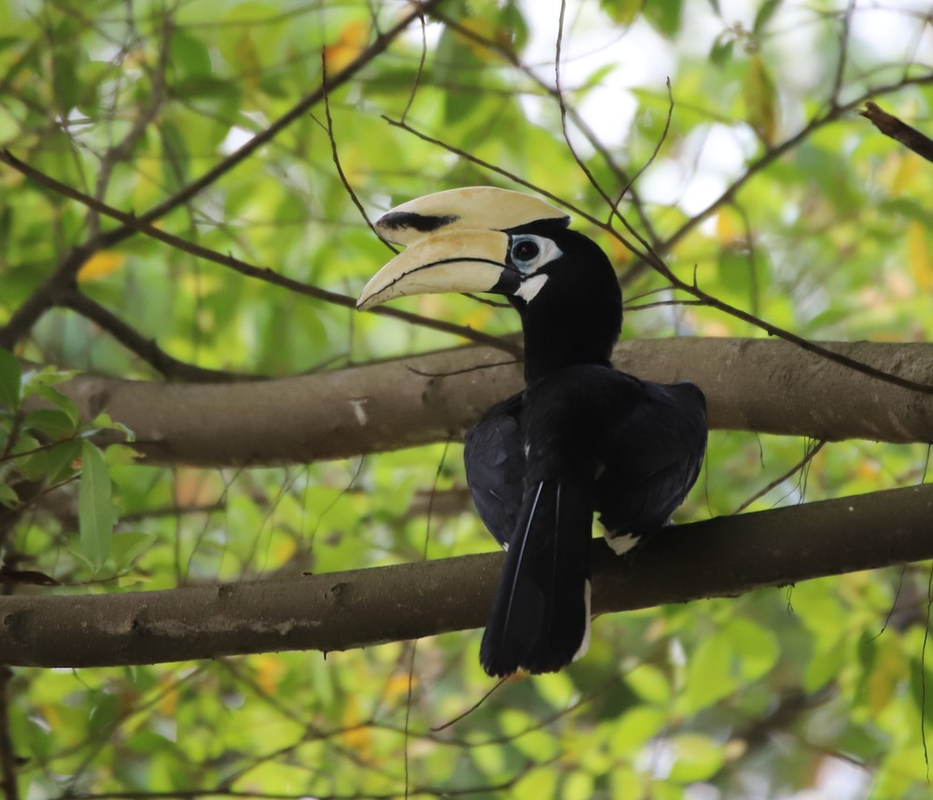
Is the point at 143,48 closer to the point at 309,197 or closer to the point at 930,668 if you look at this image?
the point at 309,197

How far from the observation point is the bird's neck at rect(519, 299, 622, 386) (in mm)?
2230

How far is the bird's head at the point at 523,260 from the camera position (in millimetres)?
2240

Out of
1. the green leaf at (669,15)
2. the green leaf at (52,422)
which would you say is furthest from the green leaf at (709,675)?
the green leaf at (52,422)

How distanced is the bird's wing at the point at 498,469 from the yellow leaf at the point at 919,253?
2104 millimetres

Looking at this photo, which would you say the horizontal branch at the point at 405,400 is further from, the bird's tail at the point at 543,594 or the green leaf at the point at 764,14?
the green leaf at the point at 764,14

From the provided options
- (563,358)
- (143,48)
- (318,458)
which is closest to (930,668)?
(563,358)

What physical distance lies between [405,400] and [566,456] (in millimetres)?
814

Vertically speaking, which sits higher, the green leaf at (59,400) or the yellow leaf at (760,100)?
the yellow leaf at (760,100)

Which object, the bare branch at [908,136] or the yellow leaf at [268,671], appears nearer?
Answer: the bare branch at [908,136]

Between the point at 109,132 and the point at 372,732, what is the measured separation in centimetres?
185

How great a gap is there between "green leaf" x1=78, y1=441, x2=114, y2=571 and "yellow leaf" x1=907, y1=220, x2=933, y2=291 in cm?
275

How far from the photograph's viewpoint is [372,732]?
134 inches

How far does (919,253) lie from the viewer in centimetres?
368

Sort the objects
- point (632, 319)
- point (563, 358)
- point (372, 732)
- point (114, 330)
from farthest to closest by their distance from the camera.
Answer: point (632, 319), point (372, 732), point (114, 330), point (563, 358)
